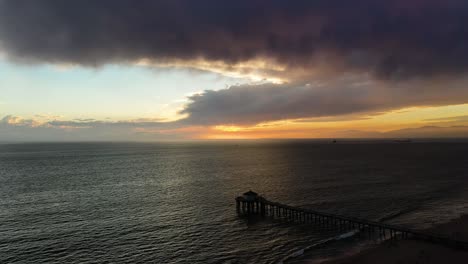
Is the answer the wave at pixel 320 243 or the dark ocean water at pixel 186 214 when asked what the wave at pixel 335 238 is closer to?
the wave at pixel 320 243

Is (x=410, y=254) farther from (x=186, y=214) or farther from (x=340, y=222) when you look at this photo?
(x=186, y=214)

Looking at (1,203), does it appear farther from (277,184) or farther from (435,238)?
(435,238)

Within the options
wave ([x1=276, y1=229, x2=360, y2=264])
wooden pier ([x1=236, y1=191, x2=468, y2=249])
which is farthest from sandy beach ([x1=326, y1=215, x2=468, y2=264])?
wave ([x1=276, y1=229, x2=360, y2=264])

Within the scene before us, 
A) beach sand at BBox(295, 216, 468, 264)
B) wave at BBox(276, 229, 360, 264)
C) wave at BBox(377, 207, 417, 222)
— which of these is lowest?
wave at BBox(276, 229, 360, 264)

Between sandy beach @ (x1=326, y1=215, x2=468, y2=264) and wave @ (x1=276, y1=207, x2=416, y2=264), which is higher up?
sandy beach @ (x1=326, y1=215, x2=468, y2=264)

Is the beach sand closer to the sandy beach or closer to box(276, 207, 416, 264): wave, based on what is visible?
the sandy beach

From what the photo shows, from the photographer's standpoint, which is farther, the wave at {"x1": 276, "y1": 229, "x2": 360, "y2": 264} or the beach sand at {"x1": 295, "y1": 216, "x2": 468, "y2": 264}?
the wave at {"x1": 276, "y1": 229, "x2": 360, "y2": 264}

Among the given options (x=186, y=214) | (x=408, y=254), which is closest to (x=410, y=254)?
(x=408, y=254)

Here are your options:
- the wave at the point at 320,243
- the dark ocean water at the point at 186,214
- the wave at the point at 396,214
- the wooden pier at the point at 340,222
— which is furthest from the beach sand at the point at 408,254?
the wave at the point at 396,214
